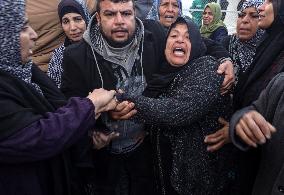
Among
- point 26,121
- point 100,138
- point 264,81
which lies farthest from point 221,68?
point 26,121

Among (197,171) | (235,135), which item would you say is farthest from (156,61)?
(235,135)

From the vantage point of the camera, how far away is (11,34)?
1543 mm

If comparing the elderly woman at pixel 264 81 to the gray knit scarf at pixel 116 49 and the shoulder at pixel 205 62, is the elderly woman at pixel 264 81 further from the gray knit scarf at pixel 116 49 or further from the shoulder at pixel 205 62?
the gray knit scarf at pixel 116 49

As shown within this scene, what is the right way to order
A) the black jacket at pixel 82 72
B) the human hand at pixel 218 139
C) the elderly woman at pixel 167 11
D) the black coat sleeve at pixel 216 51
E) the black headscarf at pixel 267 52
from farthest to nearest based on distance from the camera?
the elderly woman at pixel 167 11
the black coat sleeve at pixel 216 51
the black jacket at pixel 82 72
the black headscarf at pixel 267 52
the human hand at pixel 218 139

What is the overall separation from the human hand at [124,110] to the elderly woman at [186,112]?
1.5 inches

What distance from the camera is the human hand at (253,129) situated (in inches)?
55.9

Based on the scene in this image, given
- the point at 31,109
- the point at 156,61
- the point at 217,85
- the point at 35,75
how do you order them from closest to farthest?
the point at 31,109 → the point at 35,75 → the point at 217,85 → the point at 156,61

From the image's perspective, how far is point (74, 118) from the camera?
1.61 meters

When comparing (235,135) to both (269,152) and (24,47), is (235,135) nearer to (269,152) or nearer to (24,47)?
(269,152)

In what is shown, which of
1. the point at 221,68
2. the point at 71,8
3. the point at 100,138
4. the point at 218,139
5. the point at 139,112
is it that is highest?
the point at 71,8

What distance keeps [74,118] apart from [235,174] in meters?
1.37

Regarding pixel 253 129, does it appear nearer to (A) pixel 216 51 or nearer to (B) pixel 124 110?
(B) pixel 124 110

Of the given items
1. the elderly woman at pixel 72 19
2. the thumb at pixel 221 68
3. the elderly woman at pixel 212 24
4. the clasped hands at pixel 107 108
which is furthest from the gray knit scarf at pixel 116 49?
the elderly woman at pixel 212 24

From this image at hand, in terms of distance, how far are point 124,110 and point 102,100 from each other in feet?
0.80
